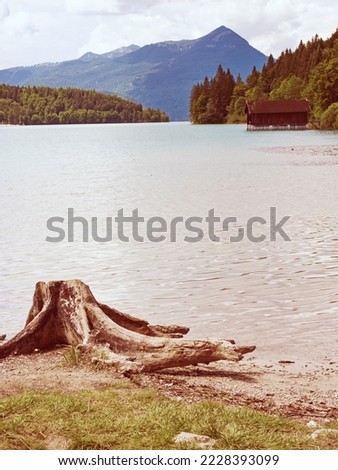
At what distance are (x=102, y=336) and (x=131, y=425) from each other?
140 inches

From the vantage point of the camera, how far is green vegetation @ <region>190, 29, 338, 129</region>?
122375 millimetres

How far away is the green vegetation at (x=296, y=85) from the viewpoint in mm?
122375

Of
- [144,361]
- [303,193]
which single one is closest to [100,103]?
[303,193]

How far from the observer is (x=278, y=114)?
490ft

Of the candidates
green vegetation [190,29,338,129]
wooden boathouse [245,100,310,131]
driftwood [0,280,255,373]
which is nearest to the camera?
driftwood [0,280,255,373]

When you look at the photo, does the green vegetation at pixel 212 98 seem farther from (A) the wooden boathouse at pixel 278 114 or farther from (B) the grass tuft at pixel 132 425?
(B) the grass tuft at pixel 132 425

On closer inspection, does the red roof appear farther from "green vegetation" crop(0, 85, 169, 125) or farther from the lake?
the lake

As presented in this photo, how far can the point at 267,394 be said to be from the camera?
10.3 metres

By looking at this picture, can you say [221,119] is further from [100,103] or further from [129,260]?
[129,260]

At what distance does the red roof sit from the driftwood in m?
135

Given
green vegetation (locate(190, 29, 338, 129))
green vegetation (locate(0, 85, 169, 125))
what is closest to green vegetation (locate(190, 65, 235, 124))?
green vegetation (locate(190, 29, 338, 129))

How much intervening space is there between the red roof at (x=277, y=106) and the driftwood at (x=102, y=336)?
135 meters

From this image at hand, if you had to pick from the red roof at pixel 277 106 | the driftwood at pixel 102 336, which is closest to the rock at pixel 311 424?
the driftwood at pixel 102 336

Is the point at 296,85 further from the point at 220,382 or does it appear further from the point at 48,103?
the point at 220,382
